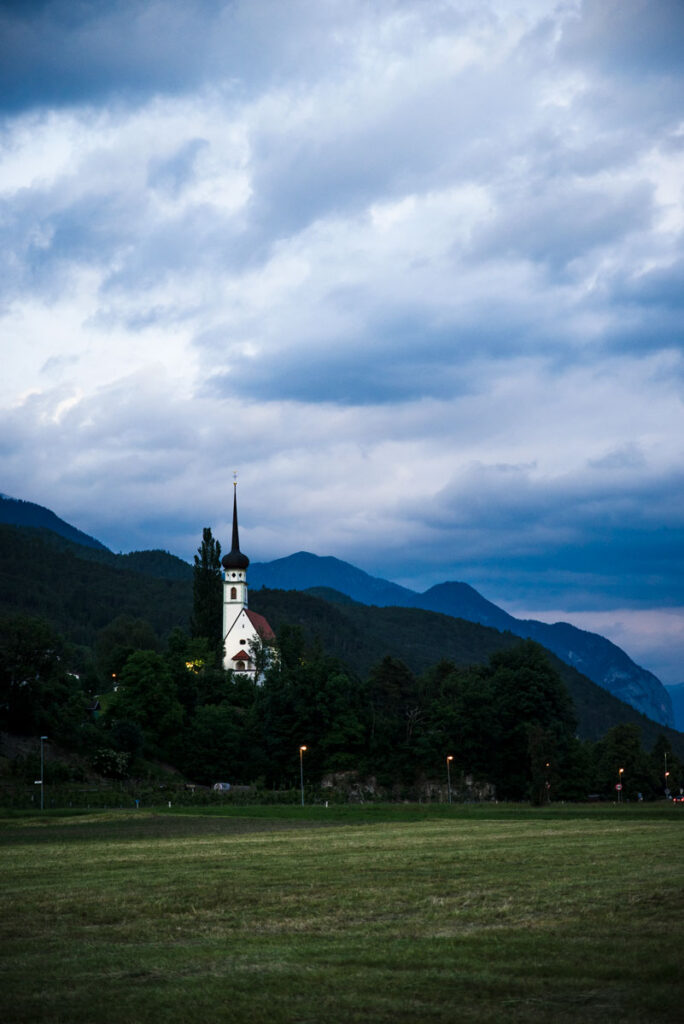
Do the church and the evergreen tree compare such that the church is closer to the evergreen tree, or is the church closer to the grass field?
the evergreen tree

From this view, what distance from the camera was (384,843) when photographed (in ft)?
107

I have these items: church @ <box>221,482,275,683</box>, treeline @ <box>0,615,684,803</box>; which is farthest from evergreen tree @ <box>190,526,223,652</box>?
treeline @ <box>0,615,684,803</box>

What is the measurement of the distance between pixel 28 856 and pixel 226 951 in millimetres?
18428

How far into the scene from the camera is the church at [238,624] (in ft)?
438

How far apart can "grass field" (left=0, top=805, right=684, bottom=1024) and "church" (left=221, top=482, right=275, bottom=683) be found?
101 m

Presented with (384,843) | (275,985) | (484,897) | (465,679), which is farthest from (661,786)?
(275,985)

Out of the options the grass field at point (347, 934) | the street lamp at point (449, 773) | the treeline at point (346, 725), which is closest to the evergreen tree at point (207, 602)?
the treeline at point (346, 725)

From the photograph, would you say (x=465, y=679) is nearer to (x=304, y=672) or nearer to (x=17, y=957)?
(x=304, y=672)

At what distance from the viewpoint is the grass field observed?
10711mm

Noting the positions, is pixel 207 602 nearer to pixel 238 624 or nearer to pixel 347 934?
pixel 238 624

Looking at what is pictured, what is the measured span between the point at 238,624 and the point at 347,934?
126m

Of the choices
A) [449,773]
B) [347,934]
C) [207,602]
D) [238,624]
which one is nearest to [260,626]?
[238,624]

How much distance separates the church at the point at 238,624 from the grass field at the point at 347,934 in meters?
101

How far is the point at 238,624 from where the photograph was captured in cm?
13962
